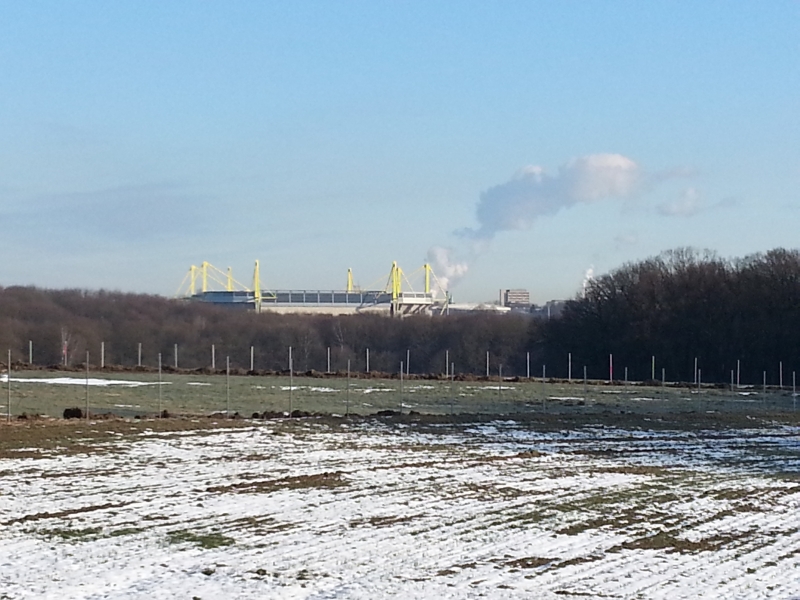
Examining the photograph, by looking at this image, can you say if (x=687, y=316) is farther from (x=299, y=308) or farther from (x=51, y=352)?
(x=299, y=308)

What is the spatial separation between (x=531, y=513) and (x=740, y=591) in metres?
4.70

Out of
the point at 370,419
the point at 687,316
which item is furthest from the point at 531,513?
the point at 687,316

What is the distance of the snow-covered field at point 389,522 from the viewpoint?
9.96 meters

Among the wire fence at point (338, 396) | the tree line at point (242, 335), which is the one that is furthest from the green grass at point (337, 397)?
the tree line at point (242, 335)

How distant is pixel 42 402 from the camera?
3159 cm

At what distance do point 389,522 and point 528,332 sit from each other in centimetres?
8129

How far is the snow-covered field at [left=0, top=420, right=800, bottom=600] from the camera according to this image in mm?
9961

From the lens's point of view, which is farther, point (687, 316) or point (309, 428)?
point (687, 316)

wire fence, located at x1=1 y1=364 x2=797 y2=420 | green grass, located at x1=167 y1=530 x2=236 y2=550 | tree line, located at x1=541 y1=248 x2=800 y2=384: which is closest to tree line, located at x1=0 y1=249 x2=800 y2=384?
tree line, located at x1=541 y1=248 x2=800 y2=384

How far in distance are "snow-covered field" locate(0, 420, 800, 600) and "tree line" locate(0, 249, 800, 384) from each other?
42277 millimetres

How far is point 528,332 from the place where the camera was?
3698 inches

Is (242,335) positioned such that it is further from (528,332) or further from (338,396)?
(338,396)

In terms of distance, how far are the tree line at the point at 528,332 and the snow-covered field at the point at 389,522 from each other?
42277 mm

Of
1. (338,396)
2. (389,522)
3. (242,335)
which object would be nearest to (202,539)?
(389,522)
